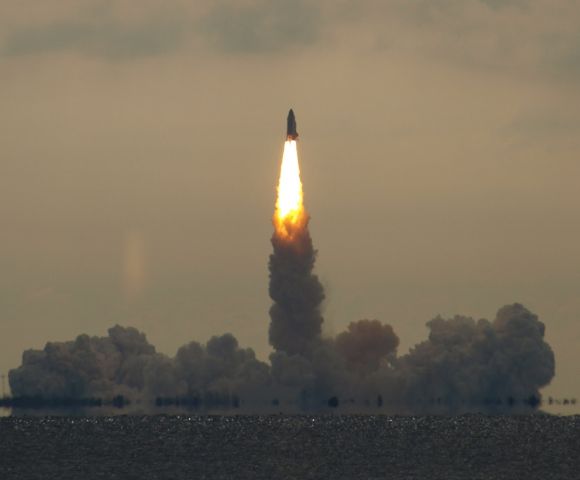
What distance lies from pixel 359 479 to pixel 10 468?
3337 centimetres

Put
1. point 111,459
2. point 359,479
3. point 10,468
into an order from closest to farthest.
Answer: point 359,479
point 10,468
point 111,459

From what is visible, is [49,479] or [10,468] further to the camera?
[10,468]

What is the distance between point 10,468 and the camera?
186625 mm

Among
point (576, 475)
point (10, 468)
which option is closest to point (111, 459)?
point (10, 468)

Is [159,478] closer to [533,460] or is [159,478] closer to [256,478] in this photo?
[256,478]

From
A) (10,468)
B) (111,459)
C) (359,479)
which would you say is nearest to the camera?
(359,479)

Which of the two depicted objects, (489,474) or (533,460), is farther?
(533,460)

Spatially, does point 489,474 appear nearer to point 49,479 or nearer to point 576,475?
point 576,475

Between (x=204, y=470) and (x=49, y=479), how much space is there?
15.3m

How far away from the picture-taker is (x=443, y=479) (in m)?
173

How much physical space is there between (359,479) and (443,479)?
22.5 feet

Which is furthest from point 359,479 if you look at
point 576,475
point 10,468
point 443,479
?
point 10,468

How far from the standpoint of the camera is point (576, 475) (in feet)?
585

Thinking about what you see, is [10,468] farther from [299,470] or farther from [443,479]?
[443,479]
